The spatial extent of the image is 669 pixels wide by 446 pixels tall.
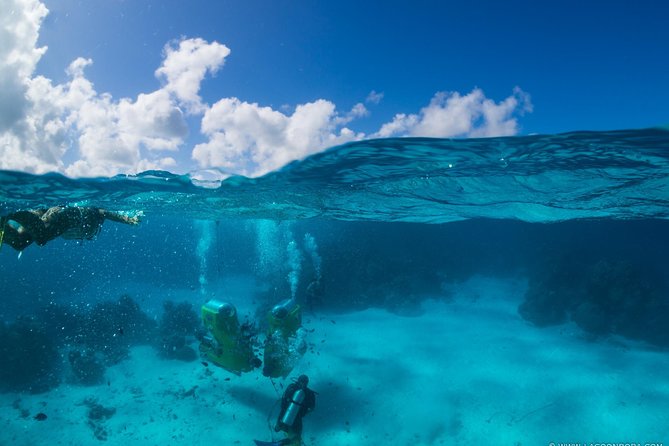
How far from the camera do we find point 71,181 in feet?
40.0

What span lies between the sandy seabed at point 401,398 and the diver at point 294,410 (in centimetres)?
251

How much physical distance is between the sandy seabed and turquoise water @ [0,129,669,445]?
0.21 ft

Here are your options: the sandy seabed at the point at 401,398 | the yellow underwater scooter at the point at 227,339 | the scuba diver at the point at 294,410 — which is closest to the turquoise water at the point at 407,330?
the sandy seabed at the point at 401,398

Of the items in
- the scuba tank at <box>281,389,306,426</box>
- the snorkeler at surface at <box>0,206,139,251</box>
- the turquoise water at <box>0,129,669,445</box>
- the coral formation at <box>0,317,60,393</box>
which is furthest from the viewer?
the coral formation at <box>0,317,60,393</box>

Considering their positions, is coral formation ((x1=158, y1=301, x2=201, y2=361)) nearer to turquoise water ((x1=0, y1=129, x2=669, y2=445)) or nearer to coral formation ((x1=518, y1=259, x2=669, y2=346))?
turquoise water ((x1=0, y1=129, x2=669, y2=445))

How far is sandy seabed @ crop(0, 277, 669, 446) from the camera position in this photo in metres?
10.3

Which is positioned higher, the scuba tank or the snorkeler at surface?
the snorkeler at surface

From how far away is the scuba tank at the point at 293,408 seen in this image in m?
7.96

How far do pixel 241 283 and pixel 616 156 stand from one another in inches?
1367

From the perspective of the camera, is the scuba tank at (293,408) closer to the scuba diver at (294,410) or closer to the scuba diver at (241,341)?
the scuba diver at (294,410)

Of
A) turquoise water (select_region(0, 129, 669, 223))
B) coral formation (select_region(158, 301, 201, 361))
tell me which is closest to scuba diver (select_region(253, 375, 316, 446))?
turquoise water (select_region(0, 129, 669, 223))

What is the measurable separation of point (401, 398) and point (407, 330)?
6.28m

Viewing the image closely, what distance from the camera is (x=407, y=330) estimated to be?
17828 millimetres

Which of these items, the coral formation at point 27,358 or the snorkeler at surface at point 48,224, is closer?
the snorkeler at surface at point 48,224
